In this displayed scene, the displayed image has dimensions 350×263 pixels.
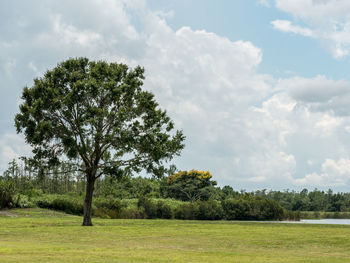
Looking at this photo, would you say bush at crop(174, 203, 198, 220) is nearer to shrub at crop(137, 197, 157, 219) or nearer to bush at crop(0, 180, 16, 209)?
shrub at crop(137, 197, 157, 219)

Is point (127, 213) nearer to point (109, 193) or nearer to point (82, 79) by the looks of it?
point (109, 193)

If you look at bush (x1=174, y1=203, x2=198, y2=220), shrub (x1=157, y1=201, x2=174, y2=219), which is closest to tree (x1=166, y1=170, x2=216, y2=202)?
bush (x1=174, y1=203, x2=198, y2=220)

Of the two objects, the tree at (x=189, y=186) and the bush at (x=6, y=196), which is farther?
the tree at (x=189, y=186)

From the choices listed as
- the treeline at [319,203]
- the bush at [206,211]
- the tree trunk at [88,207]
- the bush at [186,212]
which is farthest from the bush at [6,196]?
the treeline at [319,203]

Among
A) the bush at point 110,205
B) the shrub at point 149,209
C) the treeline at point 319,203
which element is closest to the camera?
the bush at point 110,205

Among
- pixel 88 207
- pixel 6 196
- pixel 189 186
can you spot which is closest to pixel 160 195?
pixel 189 186

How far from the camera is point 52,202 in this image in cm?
4816

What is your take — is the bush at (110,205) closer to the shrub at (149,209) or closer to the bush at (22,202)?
the shrub at (149,209)

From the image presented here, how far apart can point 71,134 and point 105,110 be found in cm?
411

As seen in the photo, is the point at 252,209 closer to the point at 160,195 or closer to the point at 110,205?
the point at 110,205

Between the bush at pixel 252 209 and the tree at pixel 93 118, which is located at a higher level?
the tree at pixel 93 118

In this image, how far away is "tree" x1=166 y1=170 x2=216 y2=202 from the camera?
268ft

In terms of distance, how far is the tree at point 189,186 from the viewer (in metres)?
81.7

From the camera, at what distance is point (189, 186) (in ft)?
269
